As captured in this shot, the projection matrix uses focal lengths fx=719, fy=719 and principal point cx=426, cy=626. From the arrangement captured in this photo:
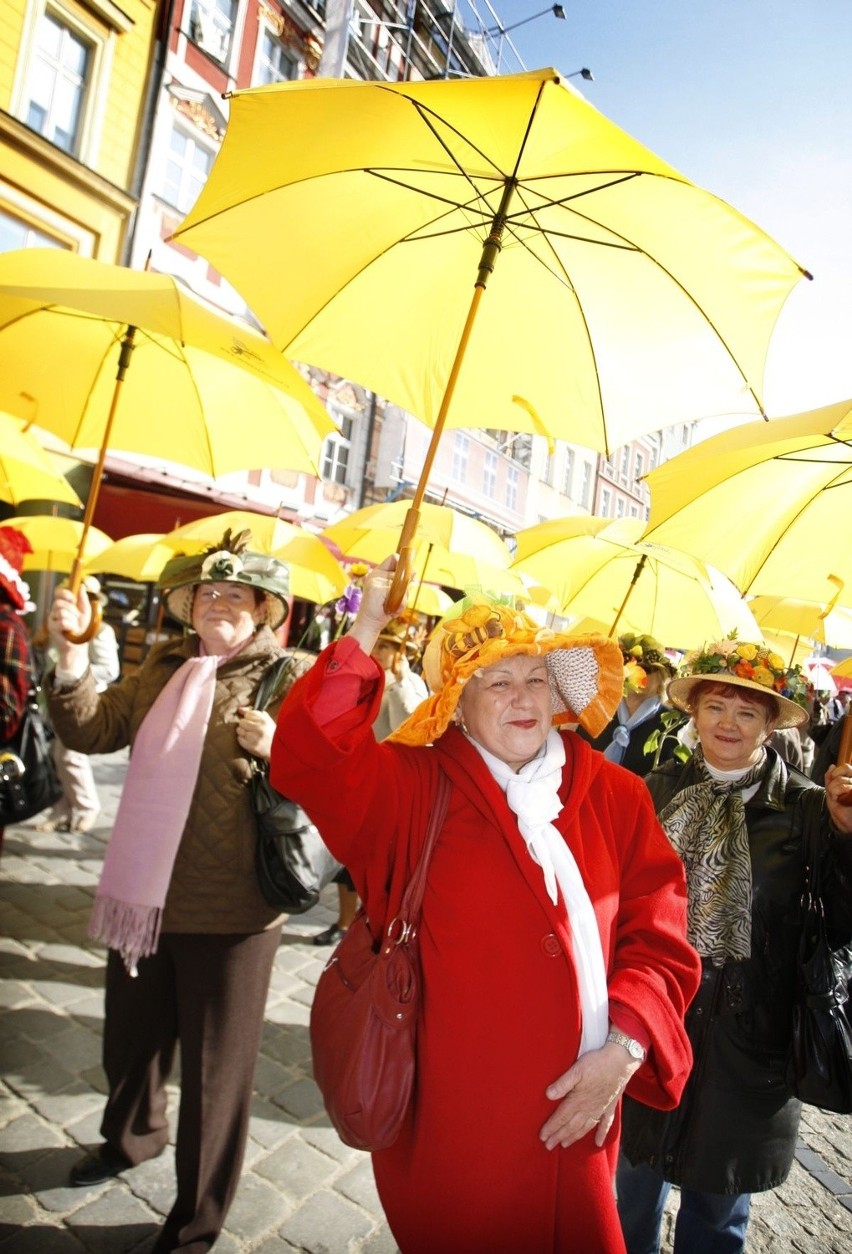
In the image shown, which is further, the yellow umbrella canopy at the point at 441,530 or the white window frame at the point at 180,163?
the white window frame at the point at 180,163

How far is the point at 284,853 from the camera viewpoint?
2.36 metres

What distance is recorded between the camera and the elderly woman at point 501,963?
1552 millimetres

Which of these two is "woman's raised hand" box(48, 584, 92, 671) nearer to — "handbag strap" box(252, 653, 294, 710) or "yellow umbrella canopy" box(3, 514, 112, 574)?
"handbag strap" box(252, 653, 294, 710)

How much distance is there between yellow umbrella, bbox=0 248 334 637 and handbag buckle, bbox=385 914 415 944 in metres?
1.76

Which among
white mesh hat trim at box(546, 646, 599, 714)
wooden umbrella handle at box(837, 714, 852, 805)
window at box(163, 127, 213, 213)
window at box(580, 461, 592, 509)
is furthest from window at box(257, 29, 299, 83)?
window at box(580, 461, 592, 509)

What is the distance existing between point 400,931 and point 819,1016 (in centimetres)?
144

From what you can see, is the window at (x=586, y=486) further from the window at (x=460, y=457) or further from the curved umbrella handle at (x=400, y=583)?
the curved umbrella handle at (x=400, y=583)

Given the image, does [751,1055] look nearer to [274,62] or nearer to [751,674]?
[751,674]

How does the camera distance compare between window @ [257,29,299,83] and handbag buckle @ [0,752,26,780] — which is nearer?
handbag buckle @ [0,752,26,780]

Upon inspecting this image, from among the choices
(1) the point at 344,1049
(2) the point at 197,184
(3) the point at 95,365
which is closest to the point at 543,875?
(1) the point at 344,1049

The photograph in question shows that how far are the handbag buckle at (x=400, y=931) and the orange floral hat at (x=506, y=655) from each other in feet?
1.43

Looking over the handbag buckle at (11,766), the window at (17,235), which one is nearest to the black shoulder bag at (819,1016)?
the handbag buckle at (11,766)

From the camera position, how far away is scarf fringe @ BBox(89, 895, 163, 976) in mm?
2406

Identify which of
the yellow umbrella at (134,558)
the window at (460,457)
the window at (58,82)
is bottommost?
the yellow umbrella at (134,558)
